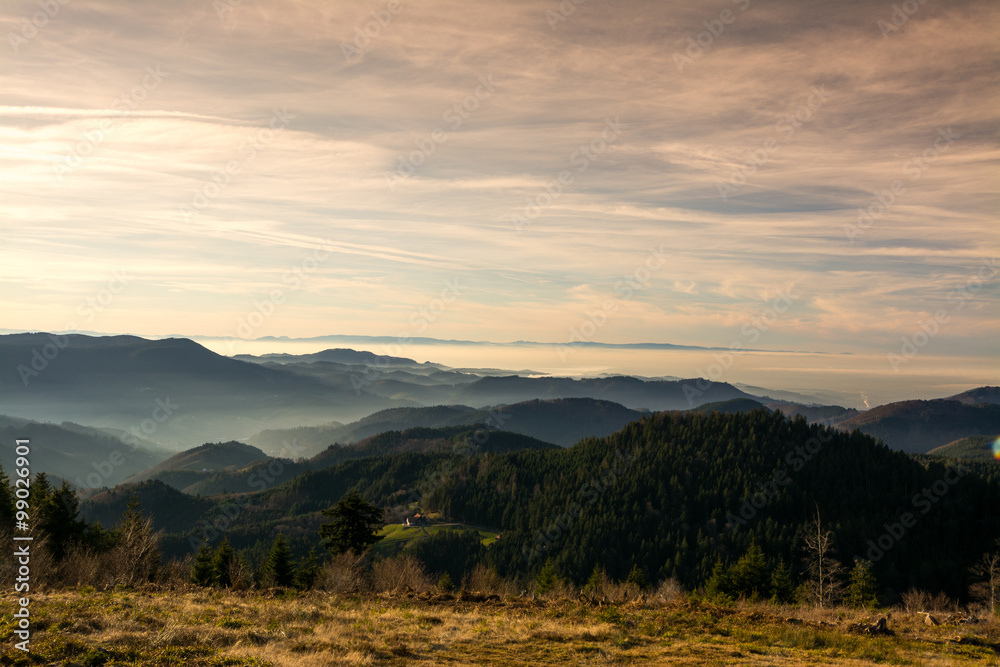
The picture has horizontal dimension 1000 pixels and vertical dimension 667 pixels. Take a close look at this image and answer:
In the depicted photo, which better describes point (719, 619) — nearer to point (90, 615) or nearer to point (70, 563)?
point (90, 615)

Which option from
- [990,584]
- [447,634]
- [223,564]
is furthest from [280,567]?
[990,584]

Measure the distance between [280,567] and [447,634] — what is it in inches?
2034

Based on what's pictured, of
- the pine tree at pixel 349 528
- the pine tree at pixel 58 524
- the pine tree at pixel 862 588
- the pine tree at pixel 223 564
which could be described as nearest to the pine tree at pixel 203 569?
the pine tree at pixel 223 564

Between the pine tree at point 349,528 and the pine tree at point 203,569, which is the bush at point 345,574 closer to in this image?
the pine tree at point 349,528

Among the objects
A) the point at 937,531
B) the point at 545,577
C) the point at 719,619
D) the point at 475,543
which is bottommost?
the point at 475,543

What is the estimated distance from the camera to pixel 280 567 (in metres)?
70.4

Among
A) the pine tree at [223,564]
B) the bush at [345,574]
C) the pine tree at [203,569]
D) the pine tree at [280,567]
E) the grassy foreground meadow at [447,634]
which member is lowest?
the pine tree at [203,569]

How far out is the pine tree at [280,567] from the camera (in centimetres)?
6921

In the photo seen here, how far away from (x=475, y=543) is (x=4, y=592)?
591ft

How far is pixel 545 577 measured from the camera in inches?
3253

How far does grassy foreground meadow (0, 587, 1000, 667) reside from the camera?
2098 centimetres

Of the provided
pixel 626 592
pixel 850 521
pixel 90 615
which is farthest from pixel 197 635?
pixel 850 521

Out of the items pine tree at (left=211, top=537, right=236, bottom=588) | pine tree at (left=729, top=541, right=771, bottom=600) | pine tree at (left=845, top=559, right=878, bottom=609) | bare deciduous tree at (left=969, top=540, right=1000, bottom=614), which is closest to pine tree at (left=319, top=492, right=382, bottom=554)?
pine tree at (left=211, top=537, right=236, bottom=588)

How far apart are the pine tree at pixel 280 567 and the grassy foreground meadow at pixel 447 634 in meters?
35.4
